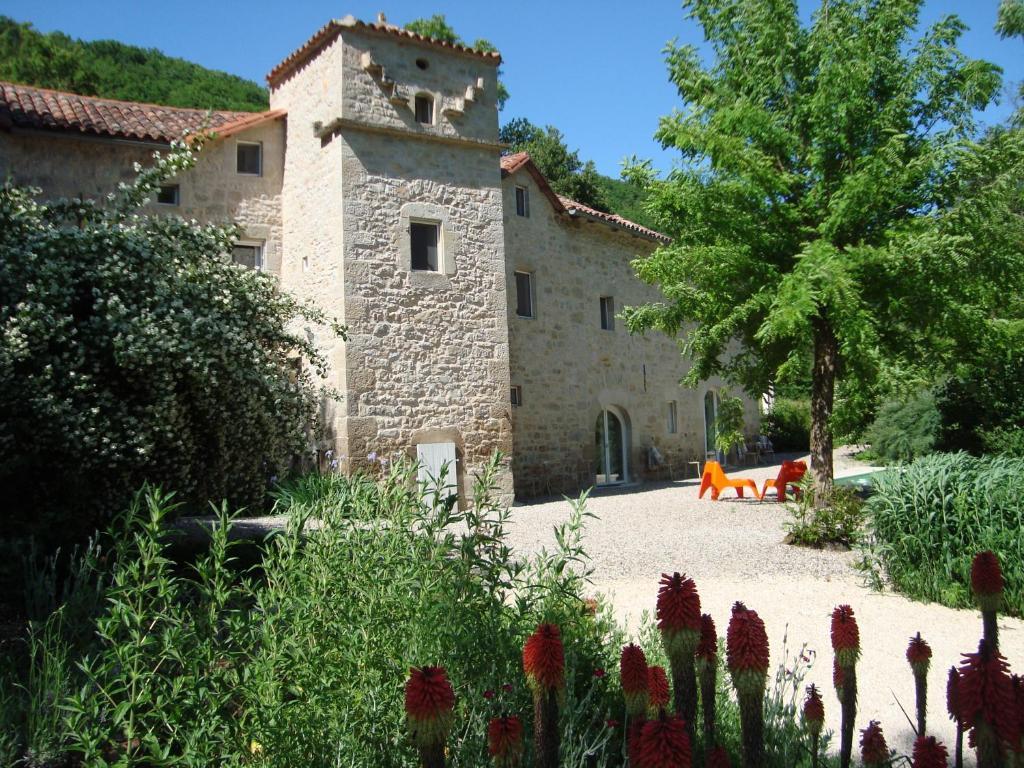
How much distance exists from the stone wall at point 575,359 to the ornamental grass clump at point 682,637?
43.4 ft

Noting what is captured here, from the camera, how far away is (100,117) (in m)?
12.3

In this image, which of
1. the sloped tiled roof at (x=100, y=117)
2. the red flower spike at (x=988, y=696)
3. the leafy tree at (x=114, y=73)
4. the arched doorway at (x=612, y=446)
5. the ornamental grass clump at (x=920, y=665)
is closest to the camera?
the red flower spike at (x=988, y=696)

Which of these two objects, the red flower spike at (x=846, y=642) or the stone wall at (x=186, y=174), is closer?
the red flower spike at (x=846, y=642)

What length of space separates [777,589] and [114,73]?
78.8 feet

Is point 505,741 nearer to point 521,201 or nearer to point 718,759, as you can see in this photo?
point 718,759

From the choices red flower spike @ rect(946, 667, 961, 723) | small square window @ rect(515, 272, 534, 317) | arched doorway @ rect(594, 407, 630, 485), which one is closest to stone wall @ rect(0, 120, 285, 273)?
small square window @ rect(515, 272, 534, 317)

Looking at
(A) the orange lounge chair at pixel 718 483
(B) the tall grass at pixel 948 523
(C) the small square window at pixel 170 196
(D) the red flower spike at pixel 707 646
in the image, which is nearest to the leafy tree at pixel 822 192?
(B) the tall grass at pixel 948 523

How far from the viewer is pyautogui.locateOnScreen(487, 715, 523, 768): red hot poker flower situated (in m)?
1.50

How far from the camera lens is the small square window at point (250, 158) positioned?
13.6 m

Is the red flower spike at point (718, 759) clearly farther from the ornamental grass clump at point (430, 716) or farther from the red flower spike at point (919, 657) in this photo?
the red flower spike at point (919, 657)

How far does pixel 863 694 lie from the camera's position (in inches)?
163

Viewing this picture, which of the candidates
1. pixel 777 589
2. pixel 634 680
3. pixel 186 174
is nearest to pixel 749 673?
pixel 634 680

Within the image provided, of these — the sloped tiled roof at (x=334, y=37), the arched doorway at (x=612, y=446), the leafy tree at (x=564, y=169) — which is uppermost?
the leafy tree at (x=564, y=169)

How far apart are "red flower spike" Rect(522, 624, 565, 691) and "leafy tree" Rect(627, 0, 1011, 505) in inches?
279
